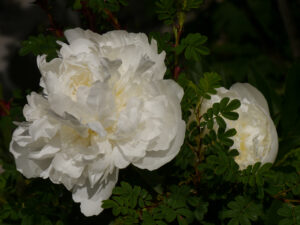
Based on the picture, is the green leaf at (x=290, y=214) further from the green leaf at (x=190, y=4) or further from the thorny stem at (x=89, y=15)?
the thorny stem at (x=89, y=15)

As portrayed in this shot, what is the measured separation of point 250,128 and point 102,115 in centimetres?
27

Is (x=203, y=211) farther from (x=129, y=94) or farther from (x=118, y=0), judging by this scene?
(x=118, y=0)

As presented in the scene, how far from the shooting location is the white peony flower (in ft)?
2.01

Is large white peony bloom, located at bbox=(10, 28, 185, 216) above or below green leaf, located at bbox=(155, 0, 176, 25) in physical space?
below

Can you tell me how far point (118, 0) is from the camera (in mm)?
697

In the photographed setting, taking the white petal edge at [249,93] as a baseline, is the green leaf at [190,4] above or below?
above

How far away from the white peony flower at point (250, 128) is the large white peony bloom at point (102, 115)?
0.13m

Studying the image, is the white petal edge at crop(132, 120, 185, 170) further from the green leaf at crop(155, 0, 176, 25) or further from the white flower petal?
the green leaf at crop(155, 0, 176, 25)

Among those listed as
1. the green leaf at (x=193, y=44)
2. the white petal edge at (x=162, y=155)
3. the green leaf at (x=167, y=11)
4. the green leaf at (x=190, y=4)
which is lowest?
the white petal edge at (x=162, y=155)

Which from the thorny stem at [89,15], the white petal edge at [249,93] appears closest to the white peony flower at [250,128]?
the white petal edge at [249,93]

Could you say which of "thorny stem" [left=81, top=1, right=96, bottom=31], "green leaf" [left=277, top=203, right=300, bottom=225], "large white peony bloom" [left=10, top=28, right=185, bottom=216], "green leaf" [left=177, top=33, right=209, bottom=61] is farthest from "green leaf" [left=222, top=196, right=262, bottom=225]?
"thorny stem" [left=81, top=1, right=96, bottom=31]

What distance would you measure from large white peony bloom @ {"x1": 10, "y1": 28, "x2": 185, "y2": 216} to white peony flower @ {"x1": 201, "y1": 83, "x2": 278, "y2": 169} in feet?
0.42

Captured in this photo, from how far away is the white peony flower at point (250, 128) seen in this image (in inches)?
24.2

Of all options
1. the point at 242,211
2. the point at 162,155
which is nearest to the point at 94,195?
the point at 162,155
